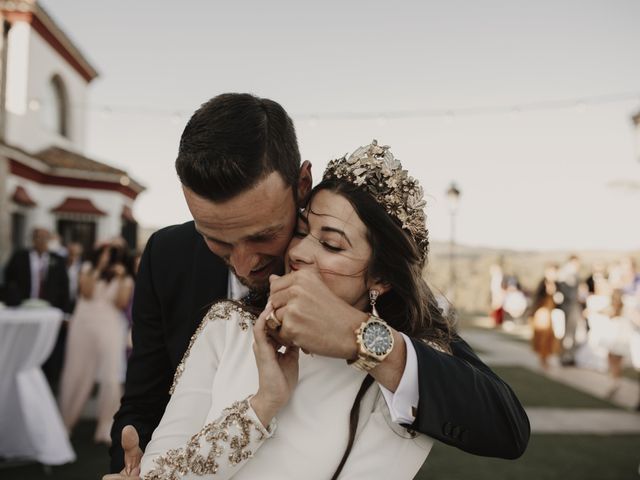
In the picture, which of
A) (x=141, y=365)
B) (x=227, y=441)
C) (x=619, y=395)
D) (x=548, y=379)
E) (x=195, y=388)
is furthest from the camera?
(x=548, y=379)

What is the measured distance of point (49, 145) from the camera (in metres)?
20.1

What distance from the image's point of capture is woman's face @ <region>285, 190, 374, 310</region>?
1.60 m

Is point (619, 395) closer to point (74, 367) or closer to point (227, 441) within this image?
point (74, 367)

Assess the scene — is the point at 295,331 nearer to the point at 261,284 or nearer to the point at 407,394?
the point at 407,394

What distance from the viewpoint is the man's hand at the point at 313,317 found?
128 cm

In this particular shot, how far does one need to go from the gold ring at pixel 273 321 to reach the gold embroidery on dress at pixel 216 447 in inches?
8.5

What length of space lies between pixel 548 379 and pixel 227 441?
9804 millimetres

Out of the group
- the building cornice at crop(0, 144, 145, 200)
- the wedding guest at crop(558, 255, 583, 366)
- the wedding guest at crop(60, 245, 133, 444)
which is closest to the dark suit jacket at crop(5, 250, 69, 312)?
the wedding guest at crop(60, 245, 133, 444)

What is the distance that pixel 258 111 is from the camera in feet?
5.76

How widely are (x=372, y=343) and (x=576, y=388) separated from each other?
9.22m

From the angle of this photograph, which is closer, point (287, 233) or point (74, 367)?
point (287, 233)

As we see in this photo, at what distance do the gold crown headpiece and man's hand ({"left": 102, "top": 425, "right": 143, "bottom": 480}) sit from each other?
89 centimetres

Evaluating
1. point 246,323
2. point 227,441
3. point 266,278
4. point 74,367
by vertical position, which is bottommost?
point 74,367

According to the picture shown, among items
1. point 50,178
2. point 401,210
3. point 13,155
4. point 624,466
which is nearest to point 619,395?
point 624,466
